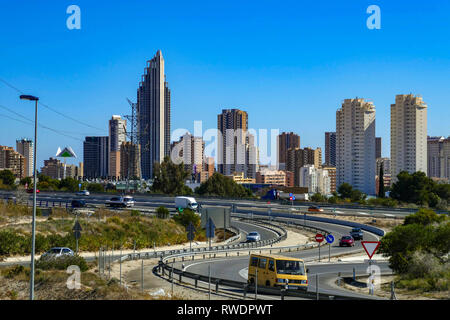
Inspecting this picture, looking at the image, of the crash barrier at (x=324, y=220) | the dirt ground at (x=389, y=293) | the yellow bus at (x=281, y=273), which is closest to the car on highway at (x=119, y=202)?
the crash barrier at (x=324, y=220)

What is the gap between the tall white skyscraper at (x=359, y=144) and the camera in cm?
19312

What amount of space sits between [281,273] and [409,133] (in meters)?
183

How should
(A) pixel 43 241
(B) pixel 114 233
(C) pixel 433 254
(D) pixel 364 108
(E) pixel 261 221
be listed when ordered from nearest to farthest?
(C) pixel 433 254 < (A) pixel 43 241 < (B) pixel 114 233 < (E) pixel 261 221 < (D) pixel 364 108

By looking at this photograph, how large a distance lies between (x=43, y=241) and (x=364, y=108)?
172m

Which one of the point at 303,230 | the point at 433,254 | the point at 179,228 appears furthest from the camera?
the point at 303,230

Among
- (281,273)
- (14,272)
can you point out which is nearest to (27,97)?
(14,272)

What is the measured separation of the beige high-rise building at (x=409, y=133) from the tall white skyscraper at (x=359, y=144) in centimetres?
868

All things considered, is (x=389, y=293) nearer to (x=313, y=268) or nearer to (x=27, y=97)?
(x=313, y=268)

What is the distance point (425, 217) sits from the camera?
142 feet

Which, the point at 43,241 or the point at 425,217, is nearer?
the point at 43,241

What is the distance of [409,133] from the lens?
623 ft

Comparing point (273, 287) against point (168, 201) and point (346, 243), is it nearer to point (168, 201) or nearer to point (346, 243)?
point (346, 243)
